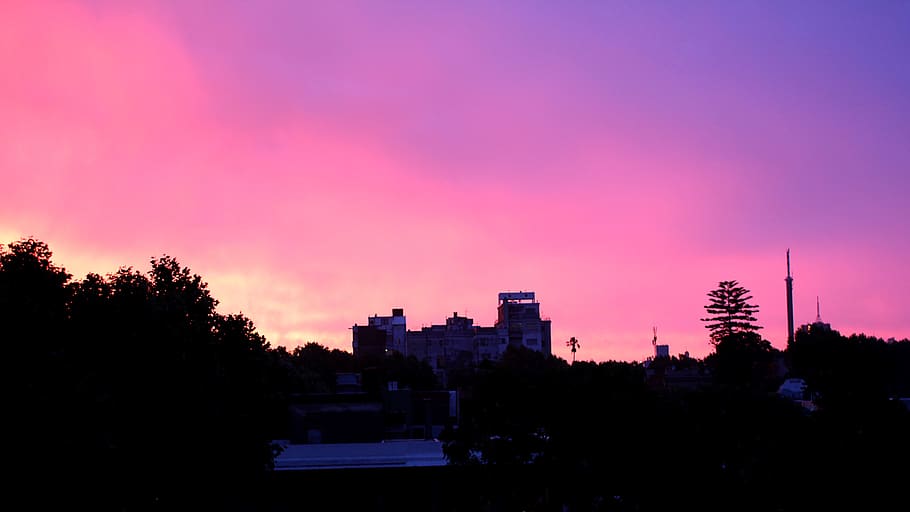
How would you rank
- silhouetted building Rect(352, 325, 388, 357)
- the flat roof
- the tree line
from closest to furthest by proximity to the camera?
the tree line
the flat roof
silhouetted building Rect(352, 325, 388, 357)

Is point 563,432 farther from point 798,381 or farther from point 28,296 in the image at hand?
point 798,381

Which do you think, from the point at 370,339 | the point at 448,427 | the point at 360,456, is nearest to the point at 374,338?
the point at 370,339

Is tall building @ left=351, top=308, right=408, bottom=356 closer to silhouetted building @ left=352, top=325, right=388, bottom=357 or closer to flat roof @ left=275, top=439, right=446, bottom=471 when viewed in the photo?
silhouetted building @ left=352, top=325, right=388, bottom=357

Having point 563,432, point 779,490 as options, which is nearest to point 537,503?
point 563,432

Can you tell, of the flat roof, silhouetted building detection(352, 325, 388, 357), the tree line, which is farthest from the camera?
silhouetted building detection(352, 325, 388, 357)

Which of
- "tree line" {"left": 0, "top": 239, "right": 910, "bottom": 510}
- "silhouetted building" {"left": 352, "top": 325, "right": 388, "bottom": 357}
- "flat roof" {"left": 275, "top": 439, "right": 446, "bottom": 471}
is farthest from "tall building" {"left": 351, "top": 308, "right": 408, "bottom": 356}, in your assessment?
"tree line" {"left": 0, "top": 239, "right": 910, "bottom": 510}

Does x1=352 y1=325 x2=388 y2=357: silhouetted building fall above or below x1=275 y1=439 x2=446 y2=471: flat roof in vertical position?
above

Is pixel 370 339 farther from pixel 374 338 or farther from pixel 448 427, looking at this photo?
pixel 448 427

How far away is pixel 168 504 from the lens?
3834 cm

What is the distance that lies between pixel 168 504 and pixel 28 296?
849 cm

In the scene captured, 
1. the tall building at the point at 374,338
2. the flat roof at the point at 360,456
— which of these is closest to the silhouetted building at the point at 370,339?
the tall building at the point at 374,338

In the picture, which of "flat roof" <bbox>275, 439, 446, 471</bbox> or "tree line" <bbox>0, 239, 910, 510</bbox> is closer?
"tree line" <bbox>0, 239, 910, 510</bbox>

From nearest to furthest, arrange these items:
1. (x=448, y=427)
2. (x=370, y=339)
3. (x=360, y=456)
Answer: (x=448, y=427), (x=360, y=456), (x=370, y=339)

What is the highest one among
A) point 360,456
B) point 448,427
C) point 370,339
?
point 370,339
